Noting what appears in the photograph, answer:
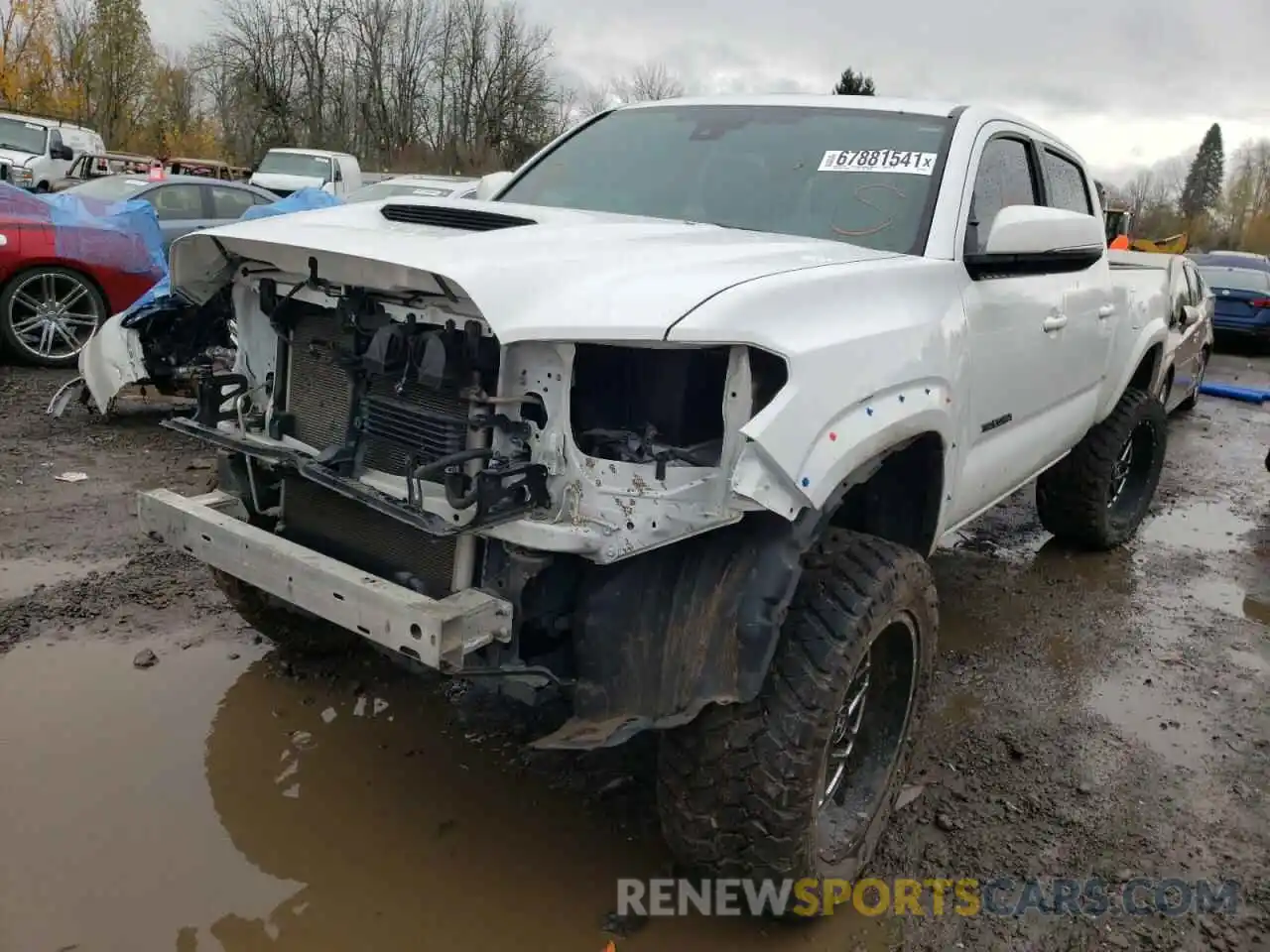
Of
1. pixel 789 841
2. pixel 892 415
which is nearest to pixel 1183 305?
pixel 892 415

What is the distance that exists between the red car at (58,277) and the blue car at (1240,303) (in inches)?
591

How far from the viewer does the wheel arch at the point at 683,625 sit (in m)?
2.23

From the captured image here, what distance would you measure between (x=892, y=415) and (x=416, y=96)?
4775 cm

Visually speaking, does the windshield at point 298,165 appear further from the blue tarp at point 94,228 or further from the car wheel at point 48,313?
the car wheel at point 48,313

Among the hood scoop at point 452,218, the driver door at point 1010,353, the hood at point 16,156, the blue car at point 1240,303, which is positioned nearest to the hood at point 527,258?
the hood scoop at point 452,218

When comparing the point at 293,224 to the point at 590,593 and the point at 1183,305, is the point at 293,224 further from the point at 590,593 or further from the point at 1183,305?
the point at 1183,305

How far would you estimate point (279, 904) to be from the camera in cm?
253

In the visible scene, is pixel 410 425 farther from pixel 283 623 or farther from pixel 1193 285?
pixel 1193 285

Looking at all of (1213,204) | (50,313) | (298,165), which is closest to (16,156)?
(298,165)

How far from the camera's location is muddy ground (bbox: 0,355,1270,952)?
2551 millimetres

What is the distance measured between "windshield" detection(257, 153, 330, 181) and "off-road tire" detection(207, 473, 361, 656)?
56.8 ft

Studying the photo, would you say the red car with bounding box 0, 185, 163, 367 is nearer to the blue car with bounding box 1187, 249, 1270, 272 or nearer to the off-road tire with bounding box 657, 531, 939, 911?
the off-road tire with bounding box 657, 531, 939, 911

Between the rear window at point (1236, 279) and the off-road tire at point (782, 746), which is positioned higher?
the rear window at point (1236, 279)

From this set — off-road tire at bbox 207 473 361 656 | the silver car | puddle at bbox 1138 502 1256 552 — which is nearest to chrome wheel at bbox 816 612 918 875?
off-road tire at bbox 207 473 361 656
